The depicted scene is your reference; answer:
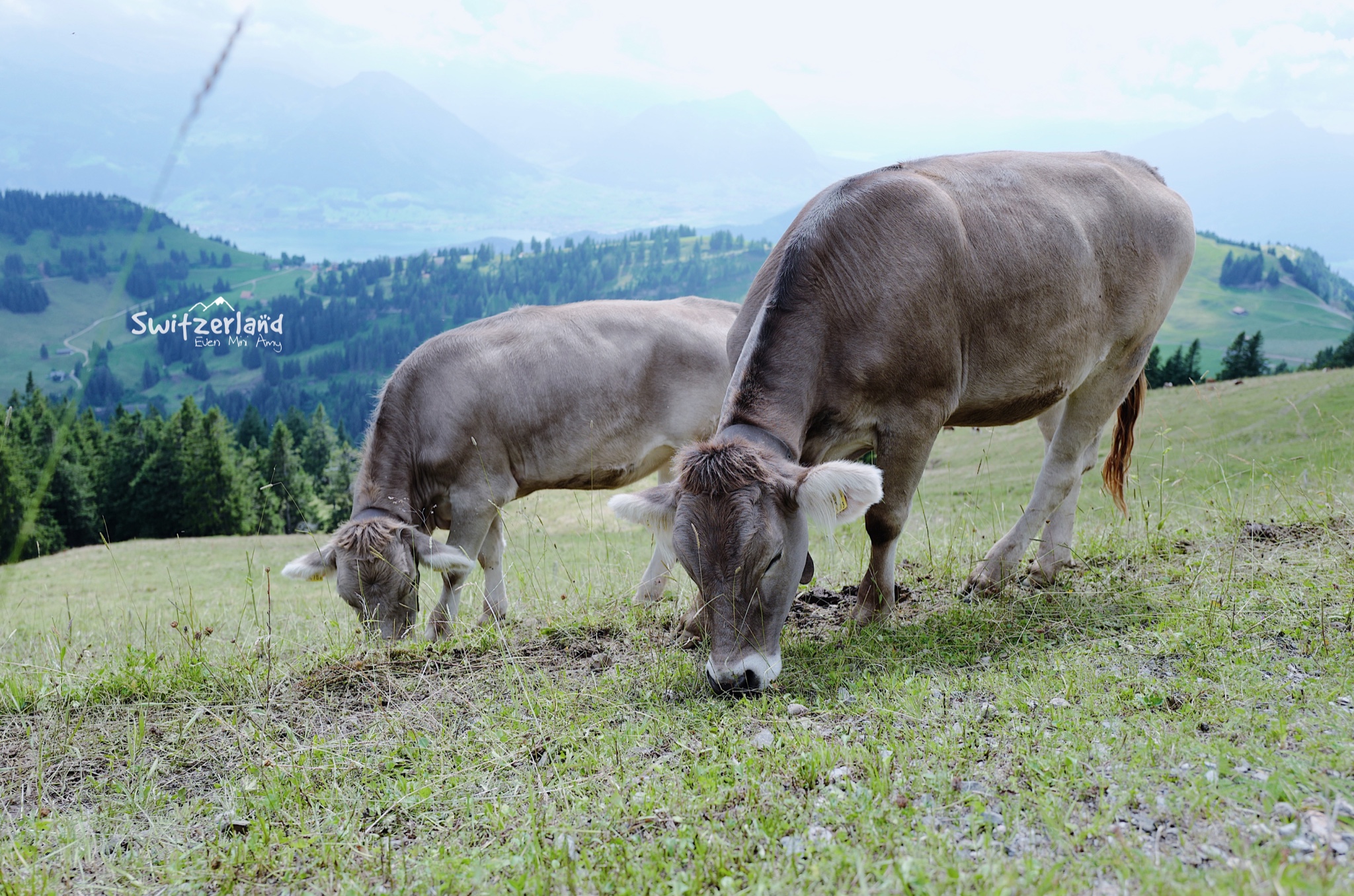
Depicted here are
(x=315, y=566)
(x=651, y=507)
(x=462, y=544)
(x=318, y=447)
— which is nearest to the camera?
(x=651, y=507)

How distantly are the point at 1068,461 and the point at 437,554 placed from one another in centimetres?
515

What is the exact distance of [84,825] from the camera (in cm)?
348

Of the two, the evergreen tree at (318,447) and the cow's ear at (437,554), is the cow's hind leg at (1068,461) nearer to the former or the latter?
the cow's ear at (437,554)

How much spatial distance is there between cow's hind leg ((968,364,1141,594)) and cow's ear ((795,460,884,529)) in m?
2.28

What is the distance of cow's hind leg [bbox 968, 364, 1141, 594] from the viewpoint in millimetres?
6363

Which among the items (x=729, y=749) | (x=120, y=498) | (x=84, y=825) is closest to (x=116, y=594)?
(x=84, y=825)

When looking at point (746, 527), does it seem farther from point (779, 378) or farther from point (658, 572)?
point (658, 572)

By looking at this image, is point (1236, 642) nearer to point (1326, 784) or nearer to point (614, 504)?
point (1326, 784)

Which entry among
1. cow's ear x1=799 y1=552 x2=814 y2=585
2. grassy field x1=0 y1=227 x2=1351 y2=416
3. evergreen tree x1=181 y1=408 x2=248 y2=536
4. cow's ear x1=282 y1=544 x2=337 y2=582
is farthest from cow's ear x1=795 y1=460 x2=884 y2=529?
grassy field x1=0 y1=227 x2=1351 y2=416

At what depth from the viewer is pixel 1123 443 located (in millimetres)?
7418

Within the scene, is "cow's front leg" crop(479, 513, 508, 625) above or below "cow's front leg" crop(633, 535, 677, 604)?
below

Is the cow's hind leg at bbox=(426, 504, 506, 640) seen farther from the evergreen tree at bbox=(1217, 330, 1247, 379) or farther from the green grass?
the evergreen tree at bbox=(1217, 330, 1247, 379)

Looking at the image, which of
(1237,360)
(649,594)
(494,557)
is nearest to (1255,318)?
(1237,360)

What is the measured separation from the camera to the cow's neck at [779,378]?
491 cm
